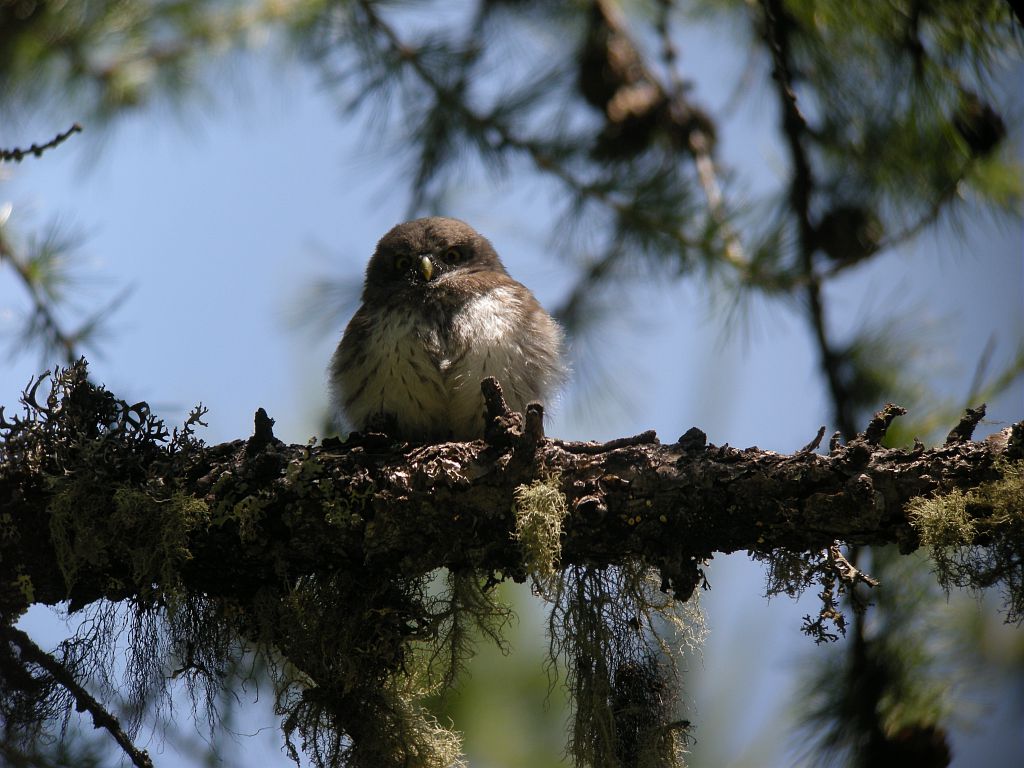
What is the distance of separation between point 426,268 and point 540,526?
1.78m

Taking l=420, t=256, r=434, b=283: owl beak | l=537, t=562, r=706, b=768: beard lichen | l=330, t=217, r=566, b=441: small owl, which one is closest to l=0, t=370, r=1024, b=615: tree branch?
l=537, t=562, r=706, b=768: beard lichen

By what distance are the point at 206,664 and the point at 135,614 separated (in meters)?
0.26

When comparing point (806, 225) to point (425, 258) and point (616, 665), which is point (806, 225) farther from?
point (616, 665)

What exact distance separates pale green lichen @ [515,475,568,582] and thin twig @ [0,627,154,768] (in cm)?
119

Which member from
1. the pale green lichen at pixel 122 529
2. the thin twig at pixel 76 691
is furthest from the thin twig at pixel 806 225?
the thin twig at pixel 76 691

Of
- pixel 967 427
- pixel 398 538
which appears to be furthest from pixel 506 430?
pixel 967 427

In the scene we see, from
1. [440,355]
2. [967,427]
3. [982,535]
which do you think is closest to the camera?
[982,535]

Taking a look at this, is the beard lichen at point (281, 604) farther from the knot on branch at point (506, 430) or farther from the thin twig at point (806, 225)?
the thin twig at point (806, 225)

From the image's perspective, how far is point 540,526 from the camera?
8.33 feet

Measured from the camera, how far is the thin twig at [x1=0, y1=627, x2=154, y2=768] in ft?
8.37

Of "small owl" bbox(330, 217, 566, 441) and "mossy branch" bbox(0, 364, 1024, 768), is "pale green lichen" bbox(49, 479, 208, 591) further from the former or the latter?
"small owl" bbox(330, 217, 566, 441)

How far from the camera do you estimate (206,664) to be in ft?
9.16

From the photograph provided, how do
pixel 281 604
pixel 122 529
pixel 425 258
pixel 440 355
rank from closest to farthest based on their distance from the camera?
1. pixel 122 529
2. pixel 281 604
3. pixel 440 355
4. pixel 425 258

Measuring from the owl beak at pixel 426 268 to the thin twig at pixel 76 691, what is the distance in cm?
205
